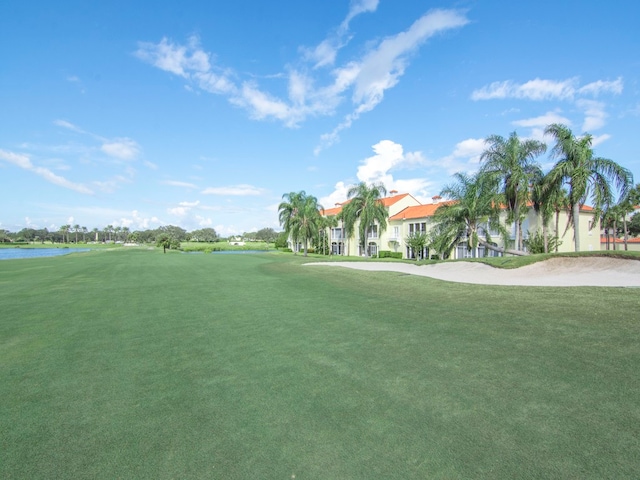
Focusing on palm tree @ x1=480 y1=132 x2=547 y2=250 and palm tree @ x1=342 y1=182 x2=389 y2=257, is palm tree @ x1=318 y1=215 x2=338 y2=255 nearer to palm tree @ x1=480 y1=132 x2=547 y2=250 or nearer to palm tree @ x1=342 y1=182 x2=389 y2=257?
palm tree @ x1=342 y1=182 x2=389 y2=257

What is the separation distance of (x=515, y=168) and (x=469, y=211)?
14.9ft

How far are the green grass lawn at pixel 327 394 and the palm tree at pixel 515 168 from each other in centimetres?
1852

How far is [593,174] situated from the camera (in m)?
22.1

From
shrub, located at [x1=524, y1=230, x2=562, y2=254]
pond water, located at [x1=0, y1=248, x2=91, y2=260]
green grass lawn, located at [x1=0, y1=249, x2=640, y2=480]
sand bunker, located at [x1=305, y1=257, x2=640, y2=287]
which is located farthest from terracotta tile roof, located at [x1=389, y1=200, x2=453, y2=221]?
pond water, located at [x1=0, y1=248, x2=91, y2=260]

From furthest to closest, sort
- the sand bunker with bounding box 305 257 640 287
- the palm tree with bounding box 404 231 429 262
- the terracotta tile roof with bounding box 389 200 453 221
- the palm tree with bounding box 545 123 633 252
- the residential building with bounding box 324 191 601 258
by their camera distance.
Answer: the terracotta tile roof with bounding box 389 200 453 221
the palm tree with bounding box 404 231 429 262
the residential building with bounding box 324 191 601 258
the palm tree with bounding box 545 123 633 252
the sand bunker with bounding box 305 257 640 287

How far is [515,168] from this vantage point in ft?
83.6

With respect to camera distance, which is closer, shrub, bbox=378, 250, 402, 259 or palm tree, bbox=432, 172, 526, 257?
palm tree, bbox=432, 172, 526, 257

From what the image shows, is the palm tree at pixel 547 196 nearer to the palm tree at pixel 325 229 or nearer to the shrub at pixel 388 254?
the shrub at pixel 388 254

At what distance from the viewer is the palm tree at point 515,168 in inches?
1001

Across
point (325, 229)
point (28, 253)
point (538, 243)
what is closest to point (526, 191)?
point (538, 243)

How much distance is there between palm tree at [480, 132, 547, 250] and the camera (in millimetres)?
25422

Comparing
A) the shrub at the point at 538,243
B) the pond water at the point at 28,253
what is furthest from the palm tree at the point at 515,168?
the pond water at the point at 28,253

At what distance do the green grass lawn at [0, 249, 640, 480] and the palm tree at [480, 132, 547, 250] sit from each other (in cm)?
1852

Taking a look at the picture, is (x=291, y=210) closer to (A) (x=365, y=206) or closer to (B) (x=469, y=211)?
(A) (x=365, y=206)
